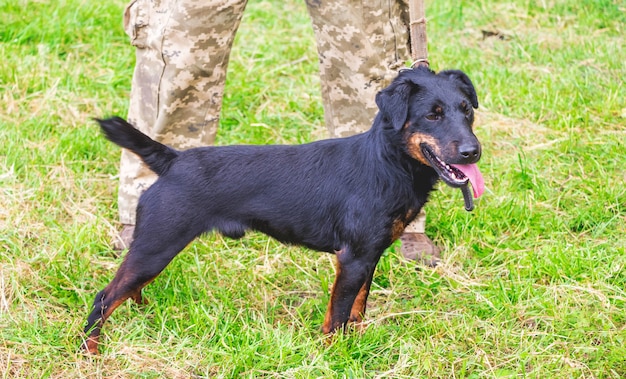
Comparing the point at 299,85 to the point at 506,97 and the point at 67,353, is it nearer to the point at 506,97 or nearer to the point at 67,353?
the point at 506,97

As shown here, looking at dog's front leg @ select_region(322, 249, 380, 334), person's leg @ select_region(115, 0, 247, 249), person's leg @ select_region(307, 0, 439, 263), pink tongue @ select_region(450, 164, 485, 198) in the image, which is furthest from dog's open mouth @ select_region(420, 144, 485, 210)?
person's leg @ select_region(115, 0, 247, 249)

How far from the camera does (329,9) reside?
3840mm

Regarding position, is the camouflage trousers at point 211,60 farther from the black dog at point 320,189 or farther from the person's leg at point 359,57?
the black dog at point 320,189

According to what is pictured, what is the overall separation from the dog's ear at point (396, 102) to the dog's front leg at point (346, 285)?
625 mm

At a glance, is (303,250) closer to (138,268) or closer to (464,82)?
(138,268)

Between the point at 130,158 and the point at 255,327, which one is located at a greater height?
the point at 130,158

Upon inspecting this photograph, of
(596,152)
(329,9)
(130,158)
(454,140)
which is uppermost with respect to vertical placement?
(329,9)

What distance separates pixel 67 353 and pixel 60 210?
4.50ft

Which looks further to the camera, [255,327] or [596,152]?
[596,152]

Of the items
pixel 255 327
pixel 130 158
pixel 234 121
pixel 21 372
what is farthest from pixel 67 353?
pixel 234 121

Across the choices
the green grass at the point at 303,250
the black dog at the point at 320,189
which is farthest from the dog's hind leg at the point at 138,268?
the green grass at the point at 303,250

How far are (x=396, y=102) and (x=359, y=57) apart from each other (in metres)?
0.80

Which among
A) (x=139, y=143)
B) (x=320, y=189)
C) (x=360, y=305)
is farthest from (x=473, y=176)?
(x=139, y=143)

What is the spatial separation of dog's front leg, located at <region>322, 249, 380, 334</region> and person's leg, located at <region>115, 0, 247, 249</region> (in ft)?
3.98
